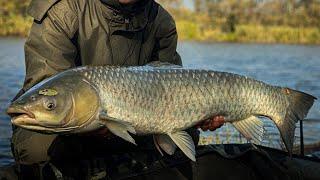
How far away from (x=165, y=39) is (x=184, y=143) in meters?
1.22

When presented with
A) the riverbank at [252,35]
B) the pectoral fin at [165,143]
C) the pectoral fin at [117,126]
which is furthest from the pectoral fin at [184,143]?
the riverbank at [252,35]

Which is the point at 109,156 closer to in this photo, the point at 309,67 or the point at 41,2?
the point at 41,2

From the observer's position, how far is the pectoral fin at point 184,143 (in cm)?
306

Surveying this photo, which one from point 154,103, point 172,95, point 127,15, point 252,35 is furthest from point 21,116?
point 252,35

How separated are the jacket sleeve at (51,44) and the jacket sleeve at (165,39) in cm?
71

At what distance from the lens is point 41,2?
3562 millimetres

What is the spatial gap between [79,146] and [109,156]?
22 cm

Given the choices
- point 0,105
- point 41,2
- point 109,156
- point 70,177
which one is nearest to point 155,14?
point 41,2

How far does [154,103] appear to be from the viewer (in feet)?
9.69

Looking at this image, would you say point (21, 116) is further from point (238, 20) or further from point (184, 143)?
point (238, 20)

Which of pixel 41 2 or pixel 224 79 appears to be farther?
pixel 41 2

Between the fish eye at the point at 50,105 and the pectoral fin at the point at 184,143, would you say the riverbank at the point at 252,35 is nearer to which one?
the pectoral fin at the point at 184,143

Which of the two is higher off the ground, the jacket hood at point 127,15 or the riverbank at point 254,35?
the jacket hood at point 127,15

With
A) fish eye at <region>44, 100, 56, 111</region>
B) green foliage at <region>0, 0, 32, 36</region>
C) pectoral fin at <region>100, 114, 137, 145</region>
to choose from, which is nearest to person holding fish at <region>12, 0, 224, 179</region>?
pectoral fin at <region>100, 114, 137, 145</region>
